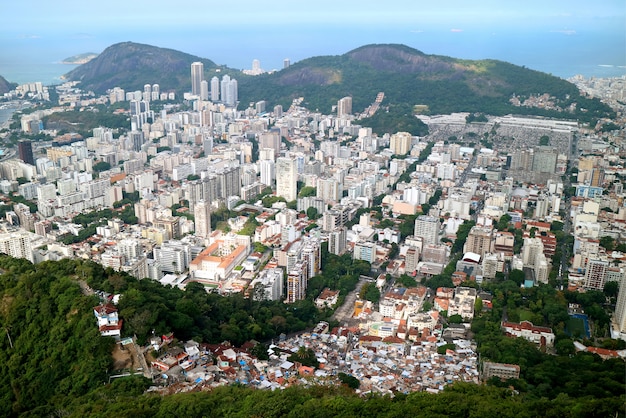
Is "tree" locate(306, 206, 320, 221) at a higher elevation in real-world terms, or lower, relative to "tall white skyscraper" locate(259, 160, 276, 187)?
lower

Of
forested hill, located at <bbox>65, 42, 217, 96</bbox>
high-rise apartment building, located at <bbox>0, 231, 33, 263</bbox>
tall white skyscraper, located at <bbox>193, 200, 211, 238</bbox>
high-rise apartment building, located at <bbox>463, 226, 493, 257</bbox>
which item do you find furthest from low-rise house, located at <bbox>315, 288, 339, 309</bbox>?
forested hill, located at <bbox>65, 42, 217, 96</bbox>

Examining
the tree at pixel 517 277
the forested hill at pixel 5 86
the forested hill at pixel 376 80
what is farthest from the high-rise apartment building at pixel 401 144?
the forested hill at pixel 5 86

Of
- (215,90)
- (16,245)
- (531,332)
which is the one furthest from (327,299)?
(215,90)

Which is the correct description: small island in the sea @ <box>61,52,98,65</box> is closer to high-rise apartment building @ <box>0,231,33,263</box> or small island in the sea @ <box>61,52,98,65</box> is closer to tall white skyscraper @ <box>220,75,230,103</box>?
tall white skyscraper @ <box>220,75,230,103</box>

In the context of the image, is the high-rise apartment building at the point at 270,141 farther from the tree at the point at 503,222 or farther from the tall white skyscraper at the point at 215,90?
A: the tall white skyscraper at the point at 215,90

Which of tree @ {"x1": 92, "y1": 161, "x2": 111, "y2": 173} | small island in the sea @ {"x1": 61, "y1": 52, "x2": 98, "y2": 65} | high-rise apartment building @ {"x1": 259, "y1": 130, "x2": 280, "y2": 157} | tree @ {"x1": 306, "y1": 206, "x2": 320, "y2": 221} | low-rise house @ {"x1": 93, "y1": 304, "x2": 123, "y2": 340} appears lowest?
tree @ {"x1": 306, "y1": 206, "x2": 320, "y2": 221}

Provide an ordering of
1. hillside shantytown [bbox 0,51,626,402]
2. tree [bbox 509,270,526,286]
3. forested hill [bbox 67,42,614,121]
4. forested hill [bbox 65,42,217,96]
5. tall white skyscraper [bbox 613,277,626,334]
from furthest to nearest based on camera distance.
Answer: forested hill [bbox 65,42,217,96] < forested hill [bbox 67,42,614,121] < tree [bbox 509,270,526,286] < tall white skyscraper [bbox 613,277,626,334] < hillside shantytown [bbox 0,51,626,402]

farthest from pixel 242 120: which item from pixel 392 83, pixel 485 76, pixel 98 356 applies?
pixel 98 356
